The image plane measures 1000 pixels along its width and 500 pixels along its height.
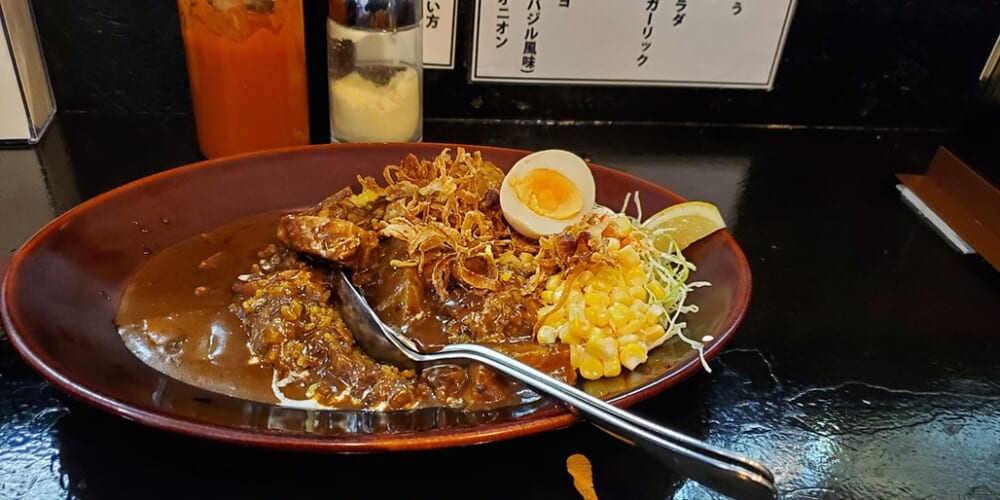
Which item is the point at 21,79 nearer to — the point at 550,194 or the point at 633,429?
the point at 550,194

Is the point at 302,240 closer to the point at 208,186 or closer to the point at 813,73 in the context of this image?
the point at 208,186

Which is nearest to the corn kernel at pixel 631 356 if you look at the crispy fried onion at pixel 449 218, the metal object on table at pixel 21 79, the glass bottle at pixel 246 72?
the crispy fried onion at pixel 449 218

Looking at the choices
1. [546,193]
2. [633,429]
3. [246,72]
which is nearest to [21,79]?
[246,72]

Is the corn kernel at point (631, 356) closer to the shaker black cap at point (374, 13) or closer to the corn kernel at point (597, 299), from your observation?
the corn kernel at point (597, 299)

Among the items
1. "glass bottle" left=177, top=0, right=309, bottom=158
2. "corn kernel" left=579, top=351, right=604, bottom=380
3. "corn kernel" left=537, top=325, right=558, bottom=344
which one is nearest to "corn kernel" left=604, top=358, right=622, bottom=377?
"corn kernel" left=579, top=351, right=604, bottom=380

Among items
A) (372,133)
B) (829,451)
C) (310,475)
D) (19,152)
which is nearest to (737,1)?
(372,133)
